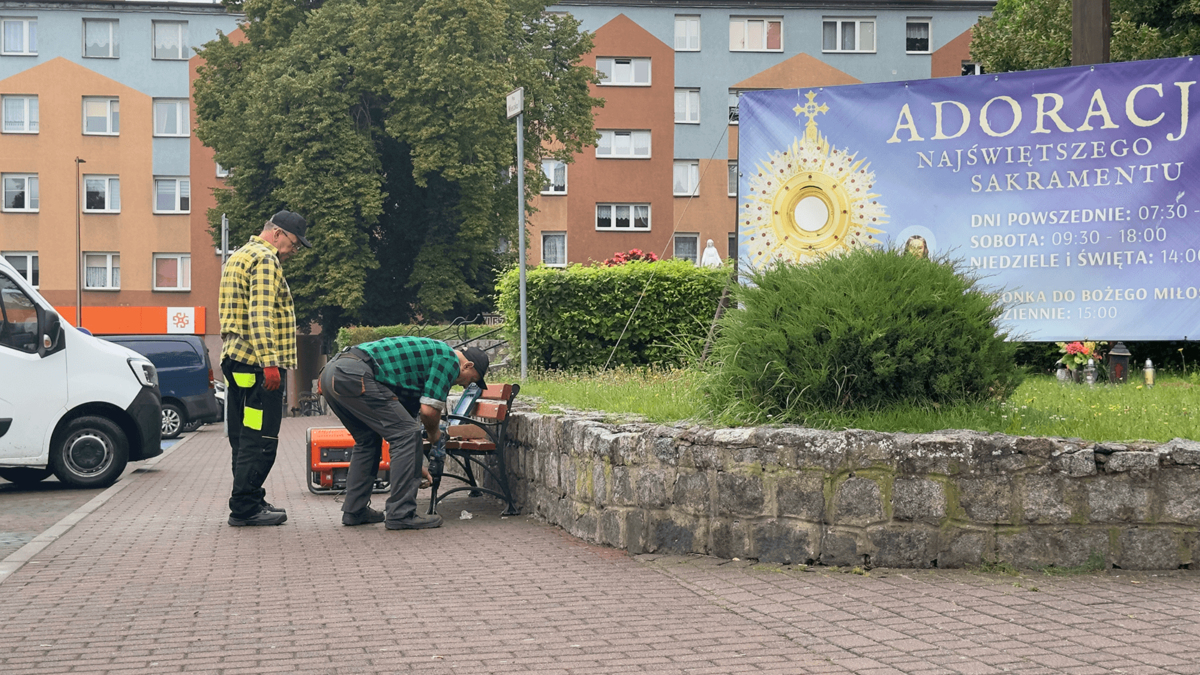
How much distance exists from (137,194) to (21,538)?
4253 centimetres

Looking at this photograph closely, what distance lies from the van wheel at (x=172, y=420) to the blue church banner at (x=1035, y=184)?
13798 mm

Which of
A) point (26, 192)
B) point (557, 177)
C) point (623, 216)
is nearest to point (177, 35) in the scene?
point (26, 192)

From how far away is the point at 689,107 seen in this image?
4903 cm

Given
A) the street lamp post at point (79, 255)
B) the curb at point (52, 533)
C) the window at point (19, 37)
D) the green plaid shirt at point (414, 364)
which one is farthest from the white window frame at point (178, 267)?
the green plaid shirt at point (414, 364)

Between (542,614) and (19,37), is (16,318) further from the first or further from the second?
(19,37)

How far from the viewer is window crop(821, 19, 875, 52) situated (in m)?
49.4

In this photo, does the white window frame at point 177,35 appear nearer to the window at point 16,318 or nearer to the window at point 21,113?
the window at point 21,113

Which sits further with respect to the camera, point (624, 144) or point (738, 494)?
point (624, 144)

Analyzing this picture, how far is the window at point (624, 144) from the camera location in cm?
4816

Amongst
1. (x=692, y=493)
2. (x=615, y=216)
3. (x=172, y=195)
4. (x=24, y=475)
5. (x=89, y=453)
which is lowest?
(x=24, y=475)

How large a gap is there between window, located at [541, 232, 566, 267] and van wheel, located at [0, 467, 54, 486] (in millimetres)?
35361

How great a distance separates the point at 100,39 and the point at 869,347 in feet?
156

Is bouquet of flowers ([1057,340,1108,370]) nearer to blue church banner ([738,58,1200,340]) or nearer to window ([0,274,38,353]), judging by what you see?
blue church banner ([738,58,1200,340])

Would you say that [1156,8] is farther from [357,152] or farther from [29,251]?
[29,251]
